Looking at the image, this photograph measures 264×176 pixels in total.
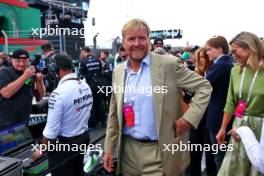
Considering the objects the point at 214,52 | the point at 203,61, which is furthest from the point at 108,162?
the point at 203,61

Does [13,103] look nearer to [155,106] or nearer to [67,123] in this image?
[67,123]

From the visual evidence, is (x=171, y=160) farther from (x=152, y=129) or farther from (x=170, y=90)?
(x=170, y=90)

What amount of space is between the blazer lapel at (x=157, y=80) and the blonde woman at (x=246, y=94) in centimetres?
95

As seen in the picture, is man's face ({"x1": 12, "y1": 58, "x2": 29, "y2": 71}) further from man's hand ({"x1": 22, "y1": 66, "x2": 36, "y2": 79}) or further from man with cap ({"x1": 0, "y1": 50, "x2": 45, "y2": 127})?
man's hand ({"x1": 22, "y1": 66, "x2": 36, "y2": 79})

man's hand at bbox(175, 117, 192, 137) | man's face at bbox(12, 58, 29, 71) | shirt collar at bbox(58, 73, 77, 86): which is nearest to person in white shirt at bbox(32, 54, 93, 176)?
shirt collar at bbox(58, 73, 77, 86)

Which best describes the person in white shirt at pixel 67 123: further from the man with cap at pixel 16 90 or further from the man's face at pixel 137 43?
the man's face at pixel 137 43

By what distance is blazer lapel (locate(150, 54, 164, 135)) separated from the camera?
234 cm

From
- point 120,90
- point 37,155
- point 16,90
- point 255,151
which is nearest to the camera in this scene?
point 255,151

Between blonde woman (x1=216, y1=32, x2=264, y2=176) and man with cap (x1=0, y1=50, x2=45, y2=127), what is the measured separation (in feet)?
7.90

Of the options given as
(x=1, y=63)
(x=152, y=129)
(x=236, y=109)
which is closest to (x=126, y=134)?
(x=152, y=129)

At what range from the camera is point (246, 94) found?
9.86ft

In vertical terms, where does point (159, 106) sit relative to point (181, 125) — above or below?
above

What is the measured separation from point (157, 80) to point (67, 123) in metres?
1.30

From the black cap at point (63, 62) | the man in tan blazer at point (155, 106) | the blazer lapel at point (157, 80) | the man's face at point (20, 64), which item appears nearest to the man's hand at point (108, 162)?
the man in tan blazer at point (155, 106)
